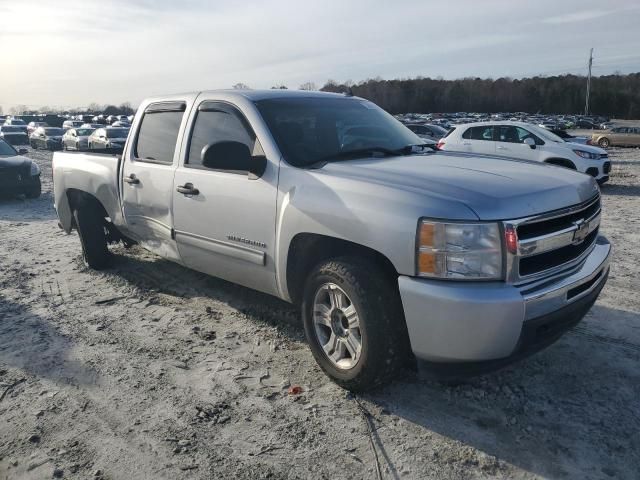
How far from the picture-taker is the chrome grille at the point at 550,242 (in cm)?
284

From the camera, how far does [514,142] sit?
43.3 feet

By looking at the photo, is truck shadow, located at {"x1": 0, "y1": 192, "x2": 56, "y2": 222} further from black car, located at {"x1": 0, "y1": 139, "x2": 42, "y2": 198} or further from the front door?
the front door

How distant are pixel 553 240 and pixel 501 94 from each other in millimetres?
133193

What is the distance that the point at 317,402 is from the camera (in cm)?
335

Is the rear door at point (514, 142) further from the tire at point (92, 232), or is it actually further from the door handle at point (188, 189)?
the door handle at point (188, 189)

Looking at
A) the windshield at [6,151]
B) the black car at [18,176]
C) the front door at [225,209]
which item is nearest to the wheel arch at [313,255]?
the front door at [225,209]

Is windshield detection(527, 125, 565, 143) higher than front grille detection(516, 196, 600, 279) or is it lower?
higher

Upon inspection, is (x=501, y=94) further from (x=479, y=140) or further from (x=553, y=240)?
(x=553, y=240)

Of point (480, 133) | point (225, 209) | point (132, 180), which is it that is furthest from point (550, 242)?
point (480, 133)

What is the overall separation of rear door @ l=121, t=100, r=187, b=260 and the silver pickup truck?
0.02 meters

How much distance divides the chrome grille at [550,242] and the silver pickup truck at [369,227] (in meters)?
0.01

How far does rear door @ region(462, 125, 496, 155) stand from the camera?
13477 mm

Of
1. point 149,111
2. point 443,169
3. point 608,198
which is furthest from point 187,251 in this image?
point 608,198

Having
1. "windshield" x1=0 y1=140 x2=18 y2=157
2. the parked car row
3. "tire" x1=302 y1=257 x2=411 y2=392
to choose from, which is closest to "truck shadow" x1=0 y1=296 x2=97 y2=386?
"tire" x1=302 y1=257 x2=411 y2=392
